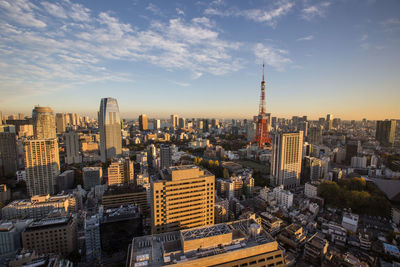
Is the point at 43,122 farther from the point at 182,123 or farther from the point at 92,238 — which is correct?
the point at 182,123

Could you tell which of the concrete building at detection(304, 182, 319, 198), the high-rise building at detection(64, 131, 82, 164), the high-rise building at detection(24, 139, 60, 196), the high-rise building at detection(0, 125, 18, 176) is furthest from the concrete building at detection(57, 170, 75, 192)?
the concrete building at detection(304, 182, 319, 198)

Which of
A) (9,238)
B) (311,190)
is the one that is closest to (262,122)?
(311,190)

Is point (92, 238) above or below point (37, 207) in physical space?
below

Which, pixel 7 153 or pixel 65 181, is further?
pixel 7 153

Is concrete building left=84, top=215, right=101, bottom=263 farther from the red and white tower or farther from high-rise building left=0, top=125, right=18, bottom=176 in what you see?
the red and white tower

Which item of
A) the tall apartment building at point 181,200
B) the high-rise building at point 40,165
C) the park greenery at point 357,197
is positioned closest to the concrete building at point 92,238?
the tall apartment building at point 181,200

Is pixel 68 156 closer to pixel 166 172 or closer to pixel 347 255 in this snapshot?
pixel 166 172
